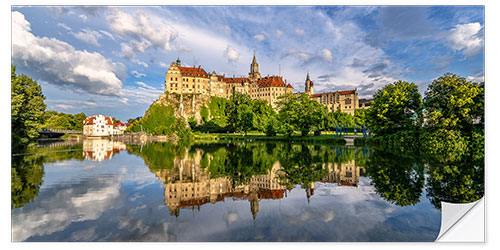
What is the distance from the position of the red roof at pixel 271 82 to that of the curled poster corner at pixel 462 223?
2895 inches

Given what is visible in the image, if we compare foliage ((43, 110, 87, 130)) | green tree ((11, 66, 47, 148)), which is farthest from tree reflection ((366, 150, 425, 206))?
foliage ((43, 110, 87, 130))

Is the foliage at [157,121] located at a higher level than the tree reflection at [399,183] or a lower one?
higher

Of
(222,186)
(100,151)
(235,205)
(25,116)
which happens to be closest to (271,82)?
(100,151)

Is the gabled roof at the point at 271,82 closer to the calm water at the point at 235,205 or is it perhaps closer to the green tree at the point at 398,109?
the green tree at the point at 398,109

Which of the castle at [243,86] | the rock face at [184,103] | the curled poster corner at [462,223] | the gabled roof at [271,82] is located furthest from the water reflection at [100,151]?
the gabled roof at [271,82]

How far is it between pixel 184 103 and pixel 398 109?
2094 inches

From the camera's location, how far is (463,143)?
17156 millimetres

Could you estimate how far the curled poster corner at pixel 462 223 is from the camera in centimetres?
455

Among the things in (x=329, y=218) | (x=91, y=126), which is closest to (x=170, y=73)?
(x=91, y=126)

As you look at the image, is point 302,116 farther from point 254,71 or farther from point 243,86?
point 254,71

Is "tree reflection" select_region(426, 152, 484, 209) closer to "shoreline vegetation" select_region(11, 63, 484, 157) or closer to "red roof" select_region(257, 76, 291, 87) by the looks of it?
"shoreline vegetation" select_region(11, 63, 484, 157)

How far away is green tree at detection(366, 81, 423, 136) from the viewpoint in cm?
2277
